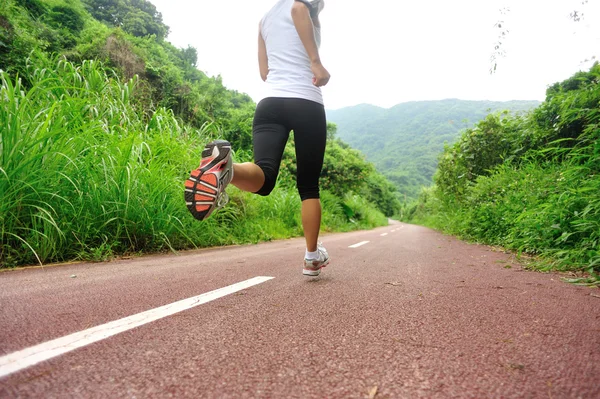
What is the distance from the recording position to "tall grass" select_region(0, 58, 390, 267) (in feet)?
9.21

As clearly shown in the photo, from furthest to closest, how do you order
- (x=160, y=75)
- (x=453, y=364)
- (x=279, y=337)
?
(x=160, y=75) → (x=279, y=337) → (x=453, y=364)

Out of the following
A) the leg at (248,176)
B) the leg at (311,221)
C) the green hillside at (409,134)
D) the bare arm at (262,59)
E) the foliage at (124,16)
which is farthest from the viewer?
the green hillside at (409,134)

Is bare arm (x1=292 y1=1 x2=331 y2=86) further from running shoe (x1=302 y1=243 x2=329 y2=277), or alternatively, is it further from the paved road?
the paved road

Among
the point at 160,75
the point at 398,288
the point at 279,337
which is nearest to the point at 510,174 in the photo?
the point at 398,288

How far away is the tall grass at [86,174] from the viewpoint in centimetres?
281

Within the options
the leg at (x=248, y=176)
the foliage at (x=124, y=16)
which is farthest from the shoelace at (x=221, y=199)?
the foliage at (x=124, y=16)

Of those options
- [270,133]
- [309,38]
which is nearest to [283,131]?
[270,133]

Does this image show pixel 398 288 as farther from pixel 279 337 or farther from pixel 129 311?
pixel 129 311

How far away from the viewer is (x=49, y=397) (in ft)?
2.54

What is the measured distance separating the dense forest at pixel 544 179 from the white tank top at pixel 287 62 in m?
2.50

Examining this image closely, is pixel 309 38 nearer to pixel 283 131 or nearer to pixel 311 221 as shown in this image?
pixel 283 131

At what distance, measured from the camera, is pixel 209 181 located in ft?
5.85

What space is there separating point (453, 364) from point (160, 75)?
16.0m

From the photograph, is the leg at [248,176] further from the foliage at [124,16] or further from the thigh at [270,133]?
the foliage at [124,16]
